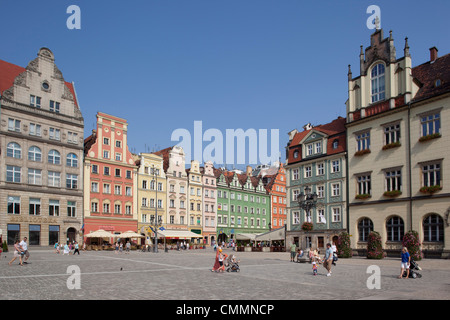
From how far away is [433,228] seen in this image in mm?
38875

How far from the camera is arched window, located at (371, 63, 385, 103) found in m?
45.9

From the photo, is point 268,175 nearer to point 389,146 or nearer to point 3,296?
point 389,146

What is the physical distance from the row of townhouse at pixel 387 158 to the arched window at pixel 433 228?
8cm

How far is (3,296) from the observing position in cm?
1270

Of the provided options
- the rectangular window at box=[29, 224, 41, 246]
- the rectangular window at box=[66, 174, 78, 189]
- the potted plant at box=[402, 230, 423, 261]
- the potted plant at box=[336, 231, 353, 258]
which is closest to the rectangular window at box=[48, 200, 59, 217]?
the rectangular window at box=[29, 224, 41, 246]

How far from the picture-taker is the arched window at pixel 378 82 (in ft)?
151

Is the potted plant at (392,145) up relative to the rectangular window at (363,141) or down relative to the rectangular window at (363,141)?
down

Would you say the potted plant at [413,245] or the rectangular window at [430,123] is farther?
the rectangular window at [430,123]

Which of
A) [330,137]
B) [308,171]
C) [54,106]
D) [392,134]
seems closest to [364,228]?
[392,134]

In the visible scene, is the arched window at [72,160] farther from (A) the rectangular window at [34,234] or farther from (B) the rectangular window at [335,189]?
(B) the rectangular window at [335,189]

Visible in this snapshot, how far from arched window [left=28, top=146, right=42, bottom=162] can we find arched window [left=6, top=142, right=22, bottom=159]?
4.42ft

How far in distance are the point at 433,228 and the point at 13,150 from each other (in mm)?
48579

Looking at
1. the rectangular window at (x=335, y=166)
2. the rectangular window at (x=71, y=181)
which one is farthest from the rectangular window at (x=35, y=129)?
the rectangular window at (x=335, y=166)
